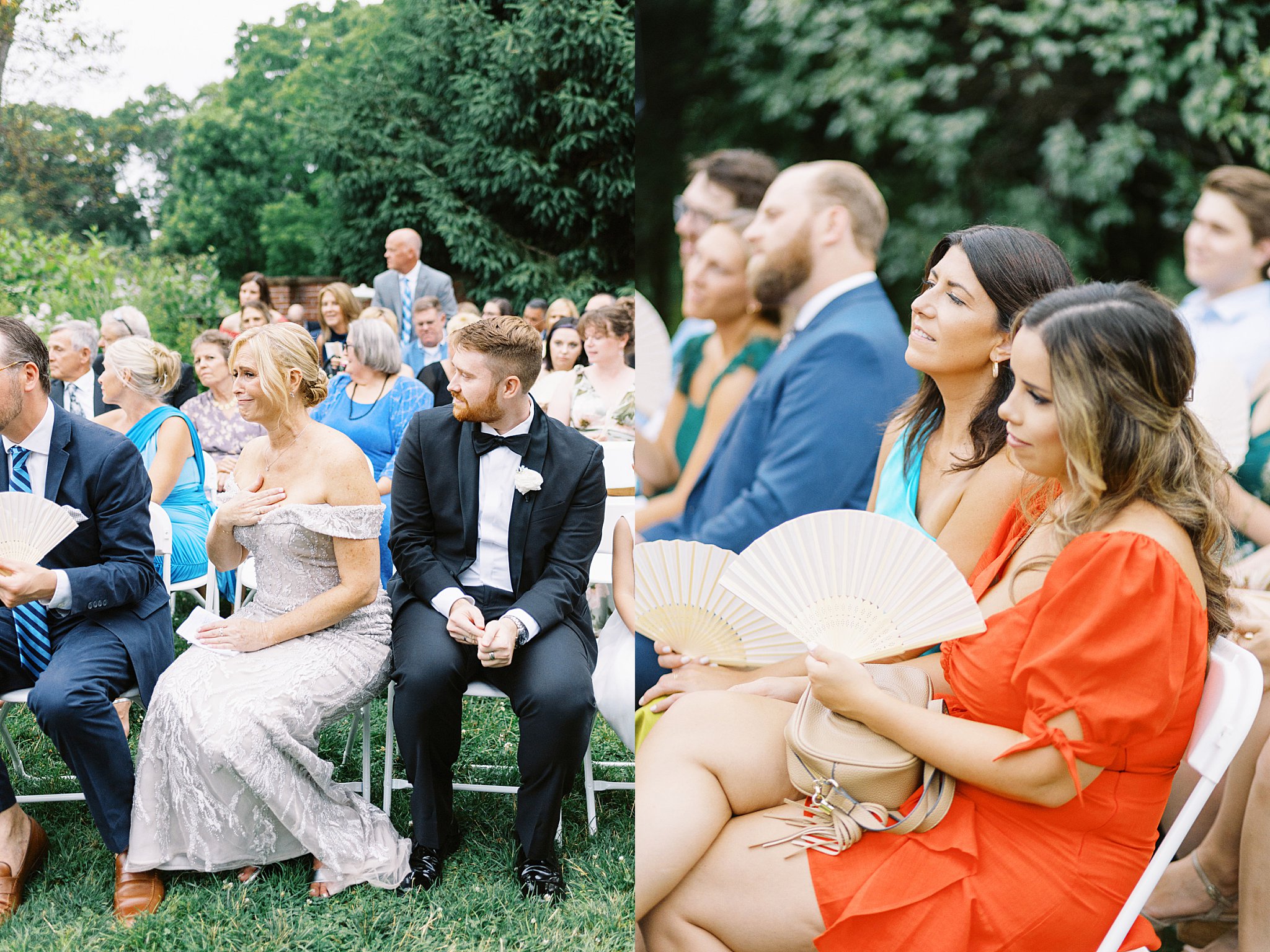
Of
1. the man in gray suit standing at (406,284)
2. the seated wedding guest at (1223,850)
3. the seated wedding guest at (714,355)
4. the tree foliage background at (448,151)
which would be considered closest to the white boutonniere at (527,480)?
the seated wedding guest at (714,355)

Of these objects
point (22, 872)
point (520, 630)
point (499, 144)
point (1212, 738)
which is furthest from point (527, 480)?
point (499, 144)

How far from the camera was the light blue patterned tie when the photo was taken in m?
7.67

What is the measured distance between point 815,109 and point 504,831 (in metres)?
2.33

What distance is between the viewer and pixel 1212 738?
1633 mm

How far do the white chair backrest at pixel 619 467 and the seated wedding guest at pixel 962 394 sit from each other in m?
1.81

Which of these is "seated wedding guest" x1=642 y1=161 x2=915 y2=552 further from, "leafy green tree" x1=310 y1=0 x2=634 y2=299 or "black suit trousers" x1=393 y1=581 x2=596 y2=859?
"leafy green tree" x1=310 y1=0 x2=634 y2=299

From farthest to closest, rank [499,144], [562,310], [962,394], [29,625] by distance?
[499,144], [562,310], [29,625], [962,394]

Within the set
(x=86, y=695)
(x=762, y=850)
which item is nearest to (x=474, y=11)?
(x=86, y=695)

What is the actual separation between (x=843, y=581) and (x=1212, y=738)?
65 cm

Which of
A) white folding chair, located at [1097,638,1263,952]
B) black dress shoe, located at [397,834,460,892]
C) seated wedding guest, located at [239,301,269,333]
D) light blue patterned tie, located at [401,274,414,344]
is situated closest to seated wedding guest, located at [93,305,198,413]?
seated wedding guest, located at [239,301,269,333]

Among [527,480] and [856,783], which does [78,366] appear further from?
[856,783]

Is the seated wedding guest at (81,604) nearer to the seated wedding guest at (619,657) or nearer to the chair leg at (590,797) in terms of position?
the chair leg at (590,797)

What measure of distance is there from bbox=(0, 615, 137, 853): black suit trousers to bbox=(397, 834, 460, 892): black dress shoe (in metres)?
0.78

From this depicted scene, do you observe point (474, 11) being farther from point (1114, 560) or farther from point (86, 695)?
point (1114, 560)
